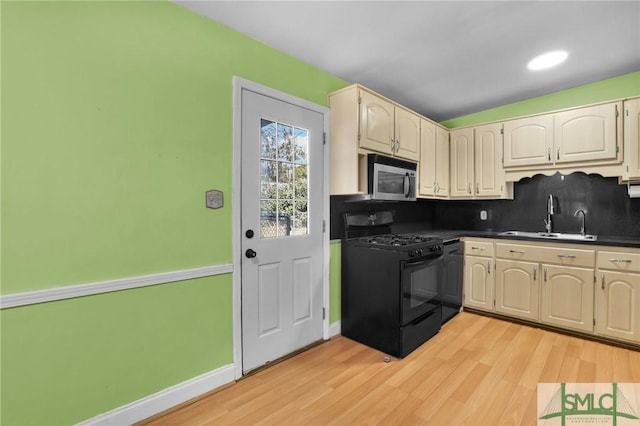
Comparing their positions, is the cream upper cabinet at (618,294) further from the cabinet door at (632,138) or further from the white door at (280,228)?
the white door at (280,228)

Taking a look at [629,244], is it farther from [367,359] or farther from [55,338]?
[55,338]

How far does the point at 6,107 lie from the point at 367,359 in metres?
2.64

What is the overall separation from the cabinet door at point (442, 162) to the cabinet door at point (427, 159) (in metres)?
0.08

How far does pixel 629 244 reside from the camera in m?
2.41

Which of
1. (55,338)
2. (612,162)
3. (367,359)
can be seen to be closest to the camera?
(55,338)

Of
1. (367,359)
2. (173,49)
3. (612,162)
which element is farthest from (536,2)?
(367,359)

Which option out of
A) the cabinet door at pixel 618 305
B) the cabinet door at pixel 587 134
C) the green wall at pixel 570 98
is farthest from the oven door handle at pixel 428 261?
the green wall at pixel 570 98

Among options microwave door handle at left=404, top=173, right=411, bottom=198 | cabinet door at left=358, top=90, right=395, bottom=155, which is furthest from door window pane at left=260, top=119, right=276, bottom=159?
microwave door handle at left=404, top=173, right=411, bottom=198

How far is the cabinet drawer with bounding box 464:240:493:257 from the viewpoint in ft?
10.4

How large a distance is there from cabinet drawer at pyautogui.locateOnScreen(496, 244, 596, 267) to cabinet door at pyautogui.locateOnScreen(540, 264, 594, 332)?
0.06 m

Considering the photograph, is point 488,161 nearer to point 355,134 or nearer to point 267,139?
point 355,134

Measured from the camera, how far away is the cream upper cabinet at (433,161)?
130 inches

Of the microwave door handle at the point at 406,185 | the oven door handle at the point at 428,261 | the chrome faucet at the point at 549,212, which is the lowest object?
the oven door handle at the point at 428,261

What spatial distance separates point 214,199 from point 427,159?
2507 mm
